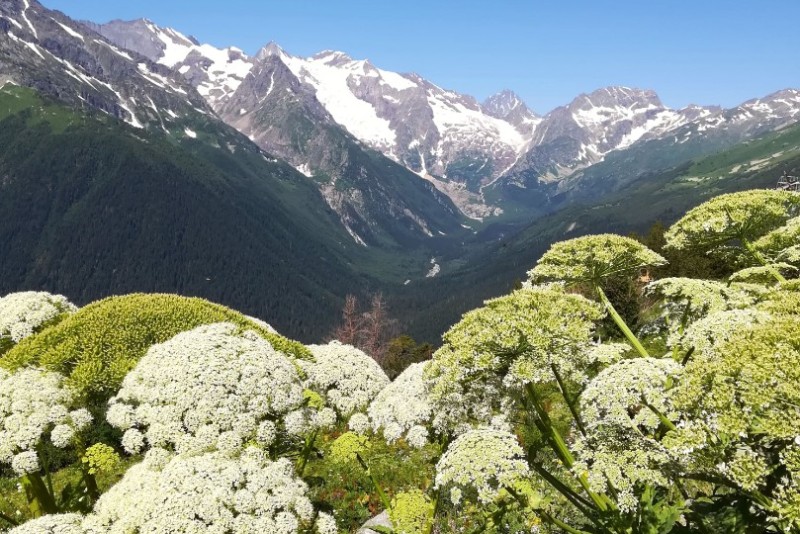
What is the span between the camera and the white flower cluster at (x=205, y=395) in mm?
9742

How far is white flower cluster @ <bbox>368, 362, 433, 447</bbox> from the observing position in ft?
36.3

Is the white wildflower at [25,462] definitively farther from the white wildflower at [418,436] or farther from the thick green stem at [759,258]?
the thick green stem at [759,258]

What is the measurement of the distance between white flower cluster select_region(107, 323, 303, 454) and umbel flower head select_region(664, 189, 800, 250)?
11.0 metres

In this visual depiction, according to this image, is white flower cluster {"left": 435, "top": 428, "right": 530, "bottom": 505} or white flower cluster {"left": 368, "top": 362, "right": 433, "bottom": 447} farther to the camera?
white flower cluster {"left": 368, "top": 362, "right": 433, "bottom": 447}

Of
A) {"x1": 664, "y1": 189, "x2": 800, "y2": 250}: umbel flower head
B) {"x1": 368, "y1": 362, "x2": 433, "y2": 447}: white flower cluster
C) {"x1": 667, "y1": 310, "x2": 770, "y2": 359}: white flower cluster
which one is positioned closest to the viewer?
{"x1": 667, "y1": 310, "x2": 770, "y2": 359}: white flower cluster

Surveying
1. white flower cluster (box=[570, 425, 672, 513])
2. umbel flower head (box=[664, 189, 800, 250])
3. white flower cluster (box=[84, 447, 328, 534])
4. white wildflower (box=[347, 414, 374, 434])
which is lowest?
white wildflower (box=[347, 414, 374, 434])

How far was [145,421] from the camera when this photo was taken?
33.7ft

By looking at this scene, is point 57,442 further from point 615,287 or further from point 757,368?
point 615,287

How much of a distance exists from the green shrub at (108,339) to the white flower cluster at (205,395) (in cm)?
184

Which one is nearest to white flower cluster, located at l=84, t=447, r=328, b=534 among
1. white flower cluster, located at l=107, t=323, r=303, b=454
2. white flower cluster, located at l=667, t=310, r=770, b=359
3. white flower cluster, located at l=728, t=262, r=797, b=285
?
white flower cluster, located at l=107, t=323, r=303, b=454

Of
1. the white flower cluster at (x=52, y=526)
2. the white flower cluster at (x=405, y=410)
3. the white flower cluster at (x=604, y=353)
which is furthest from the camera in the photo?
the white flower cluster at (x=405, y=410)

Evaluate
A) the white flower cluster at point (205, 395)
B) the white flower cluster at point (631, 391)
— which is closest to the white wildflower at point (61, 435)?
the white flower cluster at point (205, 395)

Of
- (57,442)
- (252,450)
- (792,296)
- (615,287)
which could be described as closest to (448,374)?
(252,450)

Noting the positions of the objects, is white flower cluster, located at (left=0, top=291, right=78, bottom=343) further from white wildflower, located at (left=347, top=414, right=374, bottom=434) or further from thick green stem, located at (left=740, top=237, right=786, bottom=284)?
thick green stem, located at (left=740, top=237, right=786, bottom=284)
